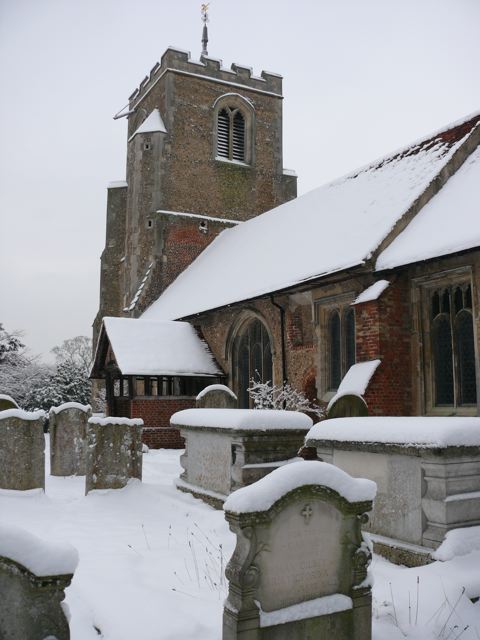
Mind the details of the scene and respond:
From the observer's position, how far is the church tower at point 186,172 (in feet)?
86.8

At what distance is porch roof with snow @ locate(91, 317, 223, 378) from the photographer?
1869cm

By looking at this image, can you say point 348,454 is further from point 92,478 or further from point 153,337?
point 153,337

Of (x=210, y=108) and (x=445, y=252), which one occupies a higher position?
(x=210, y=108)

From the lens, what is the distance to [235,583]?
159 inches

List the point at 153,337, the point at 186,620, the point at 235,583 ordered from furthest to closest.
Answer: the point at 153,337 < the point at 186,620 < the point at 235,583

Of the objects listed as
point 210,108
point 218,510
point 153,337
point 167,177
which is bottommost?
point 218,510

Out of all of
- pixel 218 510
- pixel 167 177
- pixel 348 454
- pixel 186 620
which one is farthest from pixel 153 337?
pixel 186 620

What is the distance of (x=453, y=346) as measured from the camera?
12078 millimetres

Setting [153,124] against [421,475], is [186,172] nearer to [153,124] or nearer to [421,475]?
[153,124]

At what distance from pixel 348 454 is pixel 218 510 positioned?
2614mm

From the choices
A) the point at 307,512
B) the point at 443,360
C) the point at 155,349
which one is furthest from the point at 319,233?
the point at 307,512

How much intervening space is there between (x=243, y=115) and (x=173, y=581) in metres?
27.0

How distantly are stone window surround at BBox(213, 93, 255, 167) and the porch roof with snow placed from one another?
10.9 meters

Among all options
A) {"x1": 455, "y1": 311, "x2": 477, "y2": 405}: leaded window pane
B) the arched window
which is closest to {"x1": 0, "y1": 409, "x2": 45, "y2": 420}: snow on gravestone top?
{"x1": 455, "y1": 311, "x2": 477, "y2": 405}: leaded window pane
